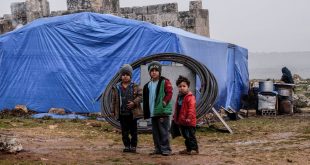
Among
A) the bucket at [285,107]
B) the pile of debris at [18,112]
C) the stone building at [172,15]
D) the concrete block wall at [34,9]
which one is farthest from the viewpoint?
the concrete block wall at [34,9]

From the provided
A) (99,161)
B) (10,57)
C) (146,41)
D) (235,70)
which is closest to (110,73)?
(146,41)

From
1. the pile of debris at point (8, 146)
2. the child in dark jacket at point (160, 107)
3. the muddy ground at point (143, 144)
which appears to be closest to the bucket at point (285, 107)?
the muddy ground at point (143, 144)

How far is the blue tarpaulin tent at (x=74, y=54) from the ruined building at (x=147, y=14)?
13.9ft

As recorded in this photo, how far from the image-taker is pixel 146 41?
48.2ft

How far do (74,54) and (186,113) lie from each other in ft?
24.1

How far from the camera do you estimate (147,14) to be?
21.3 meters

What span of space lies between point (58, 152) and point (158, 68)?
202cm

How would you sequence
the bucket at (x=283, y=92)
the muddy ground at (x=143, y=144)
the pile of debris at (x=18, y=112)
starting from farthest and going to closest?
the bucket at (x=283, y=92), the pile of debris at (x=18, y=112), the muddy ground at (x=143, y=144)

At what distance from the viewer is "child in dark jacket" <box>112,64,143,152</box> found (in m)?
8.71

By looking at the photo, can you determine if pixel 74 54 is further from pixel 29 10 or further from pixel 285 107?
pixel 285 107

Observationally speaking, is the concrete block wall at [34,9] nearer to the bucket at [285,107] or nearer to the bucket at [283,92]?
the bucket at [283,92]

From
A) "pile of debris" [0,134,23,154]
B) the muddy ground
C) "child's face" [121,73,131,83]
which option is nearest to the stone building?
the muddy ground

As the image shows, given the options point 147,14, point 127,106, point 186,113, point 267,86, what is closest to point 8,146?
point 127,106

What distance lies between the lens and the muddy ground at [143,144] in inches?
314
